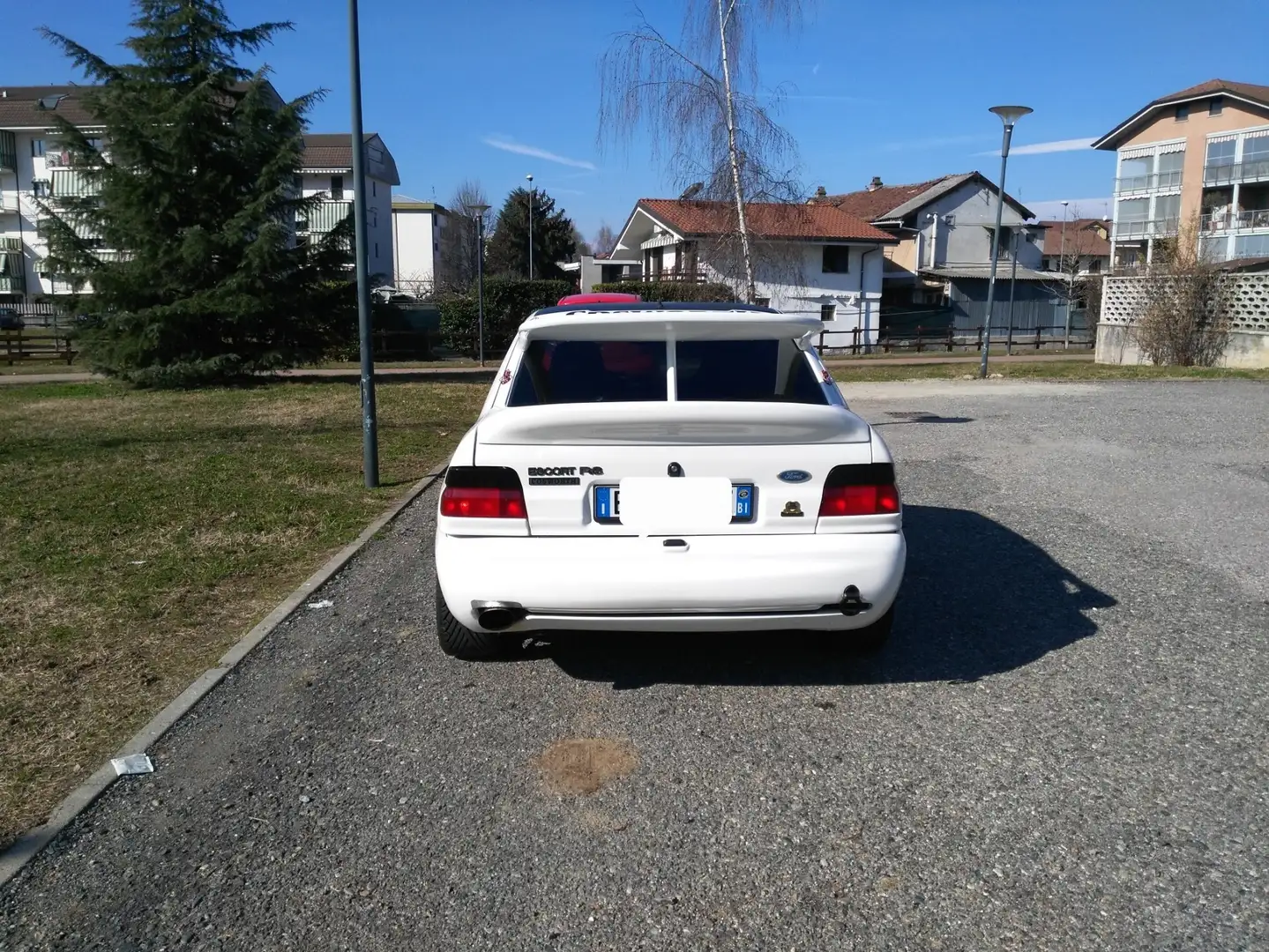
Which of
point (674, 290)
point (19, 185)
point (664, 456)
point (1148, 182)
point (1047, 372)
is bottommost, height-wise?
point (1047, 372)

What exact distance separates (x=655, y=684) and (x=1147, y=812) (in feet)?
6.54

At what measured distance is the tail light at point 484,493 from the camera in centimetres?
415

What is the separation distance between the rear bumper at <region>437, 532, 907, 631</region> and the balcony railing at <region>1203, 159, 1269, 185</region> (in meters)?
54.3

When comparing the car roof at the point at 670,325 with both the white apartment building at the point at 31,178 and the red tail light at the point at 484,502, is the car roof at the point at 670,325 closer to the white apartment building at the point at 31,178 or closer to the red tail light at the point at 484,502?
the red tail light at the point at 484,502

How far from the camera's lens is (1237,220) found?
162 feet

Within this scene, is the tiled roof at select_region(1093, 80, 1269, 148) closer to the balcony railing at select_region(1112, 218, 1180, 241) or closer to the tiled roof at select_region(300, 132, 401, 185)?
the balcony railing at select_region(1112, 218, 1180, 241)

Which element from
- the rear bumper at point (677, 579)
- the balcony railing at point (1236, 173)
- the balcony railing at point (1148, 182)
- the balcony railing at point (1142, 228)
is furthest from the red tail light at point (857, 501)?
the balcony railing at point (1148, 182)

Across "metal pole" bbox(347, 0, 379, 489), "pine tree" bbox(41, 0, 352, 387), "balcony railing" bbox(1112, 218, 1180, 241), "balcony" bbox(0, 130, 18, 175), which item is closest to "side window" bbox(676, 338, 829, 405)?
"metal pole" bbox(347, 0, 379, 489)

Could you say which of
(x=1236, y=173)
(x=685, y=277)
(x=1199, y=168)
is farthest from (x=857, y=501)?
(x=1199, y=168)

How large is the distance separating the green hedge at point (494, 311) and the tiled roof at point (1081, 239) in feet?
127

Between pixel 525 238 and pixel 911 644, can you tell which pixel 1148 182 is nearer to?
pixel 525 238

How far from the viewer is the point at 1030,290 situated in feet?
182

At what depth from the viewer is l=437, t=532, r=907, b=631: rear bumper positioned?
405 cm

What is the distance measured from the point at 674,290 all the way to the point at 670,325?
30972 millimetres
